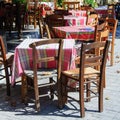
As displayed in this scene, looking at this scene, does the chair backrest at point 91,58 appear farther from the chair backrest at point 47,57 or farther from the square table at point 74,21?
the square table at point 74,21

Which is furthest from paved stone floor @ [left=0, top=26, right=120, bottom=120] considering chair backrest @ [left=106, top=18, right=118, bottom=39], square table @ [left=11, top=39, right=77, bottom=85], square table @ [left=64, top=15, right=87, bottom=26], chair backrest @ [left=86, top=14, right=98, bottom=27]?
chair backrest @ [left=86, top=14, right=98, bottom=27]

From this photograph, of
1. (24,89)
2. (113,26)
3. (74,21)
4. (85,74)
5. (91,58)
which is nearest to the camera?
(91,58)

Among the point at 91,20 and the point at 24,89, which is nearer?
the point at 24,89

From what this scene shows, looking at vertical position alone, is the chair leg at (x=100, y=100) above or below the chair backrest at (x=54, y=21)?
below

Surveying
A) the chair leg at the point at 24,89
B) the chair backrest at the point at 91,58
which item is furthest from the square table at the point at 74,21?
the chair backrest at the point at 91,58

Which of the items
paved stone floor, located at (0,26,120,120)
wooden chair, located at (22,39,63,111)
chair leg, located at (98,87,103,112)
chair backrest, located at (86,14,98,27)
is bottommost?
paved stone floor, located at (0,26,120,120)

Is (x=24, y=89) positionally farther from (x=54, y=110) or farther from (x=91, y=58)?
(x=91, y=58)

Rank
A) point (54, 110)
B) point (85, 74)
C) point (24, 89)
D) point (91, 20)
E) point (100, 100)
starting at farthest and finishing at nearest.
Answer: point (91, 20)
point (24, 89)
point (54, 110)
point (100, 100)
point (85, 74)

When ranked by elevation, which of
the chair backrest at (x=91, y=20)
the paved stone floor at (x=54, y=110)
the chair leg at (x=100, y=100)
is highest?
the chair backrest at (x=91, y=20)

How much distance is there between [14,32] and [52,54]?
724cm

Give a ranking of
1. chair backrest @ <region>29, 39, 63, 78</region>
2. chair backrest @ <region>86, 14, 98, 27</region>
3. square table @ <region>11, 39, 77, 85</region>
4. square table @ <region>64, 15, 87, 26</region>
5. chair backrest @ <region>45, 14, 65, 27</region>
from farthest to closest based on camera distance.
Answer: chair backrest @ <region>86, 14, 98, 27</region>
square table @ <region>64, 15, 87, 26</region>
chair backrest @ <region>45, 14, 65, 27</region>
square table @ <region>11, 39, 77, 85</region>
chair backrest @ <region>29, 39, 63, 78</region>

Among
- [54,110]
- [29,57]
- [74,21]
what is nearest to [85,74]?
[54,110]

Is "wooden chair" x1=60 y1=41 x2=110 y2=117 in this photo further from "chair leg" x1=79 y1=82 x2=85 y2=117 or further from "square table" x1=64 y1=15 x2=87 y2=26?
"square table" x1=64 y1=15 x2=87 y2=26

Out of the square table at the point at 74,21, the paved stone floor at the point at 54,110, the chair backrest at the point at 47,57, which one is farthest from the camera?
the square table at the point at 74,21
